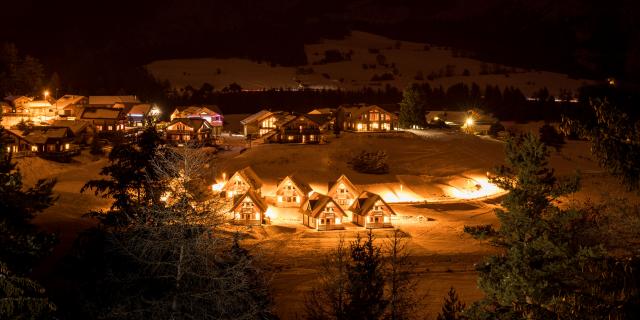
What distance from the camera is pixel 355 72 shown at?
102750 mm

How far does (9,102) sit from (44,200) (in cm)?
4647

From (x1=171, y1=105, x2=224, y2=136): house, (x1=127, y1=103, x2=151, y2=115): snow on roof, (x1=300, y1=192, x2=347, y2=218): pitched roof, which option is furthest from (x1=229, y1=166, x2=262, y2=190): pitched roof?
(x1=127, y1=103, x2=151, y2=115): snow on roof

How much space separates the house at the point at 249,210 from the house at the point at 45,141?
16.9 meters

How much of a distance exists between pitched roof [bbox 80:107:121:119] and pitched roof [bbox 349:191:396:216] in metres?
27.6

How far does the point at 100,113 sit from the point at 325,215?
2959cm

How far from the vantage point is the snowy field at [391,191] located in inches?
843

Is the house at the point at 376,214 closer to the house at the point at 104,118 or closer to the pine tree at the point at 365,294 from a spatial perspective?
the pine tree at the point at 365,294

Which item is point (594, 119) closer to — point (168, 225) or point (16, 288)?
point (168, 225)

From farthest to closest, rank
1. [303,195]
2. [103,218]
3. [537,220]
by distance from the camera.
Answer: [303,195] → [103,218] → [537,220]

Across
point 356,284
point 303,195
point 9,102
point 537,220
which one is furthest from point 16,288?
point 9,102

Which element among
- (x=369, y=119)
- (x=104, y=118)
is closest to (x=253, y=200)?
(x=369, y=119)

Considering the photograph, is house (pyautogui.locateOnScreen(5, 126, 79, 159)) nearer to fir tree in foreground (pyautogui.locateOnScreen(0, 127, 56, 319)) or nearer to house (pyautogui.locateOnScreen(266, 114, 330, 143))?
house (pyautogui.locateOnScreen(266, 114, 330, 143))

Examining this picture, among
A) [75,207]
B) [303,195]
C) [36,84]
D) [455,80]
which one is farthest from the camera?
[455,80]

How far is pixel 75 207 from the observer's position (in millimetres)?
29203
